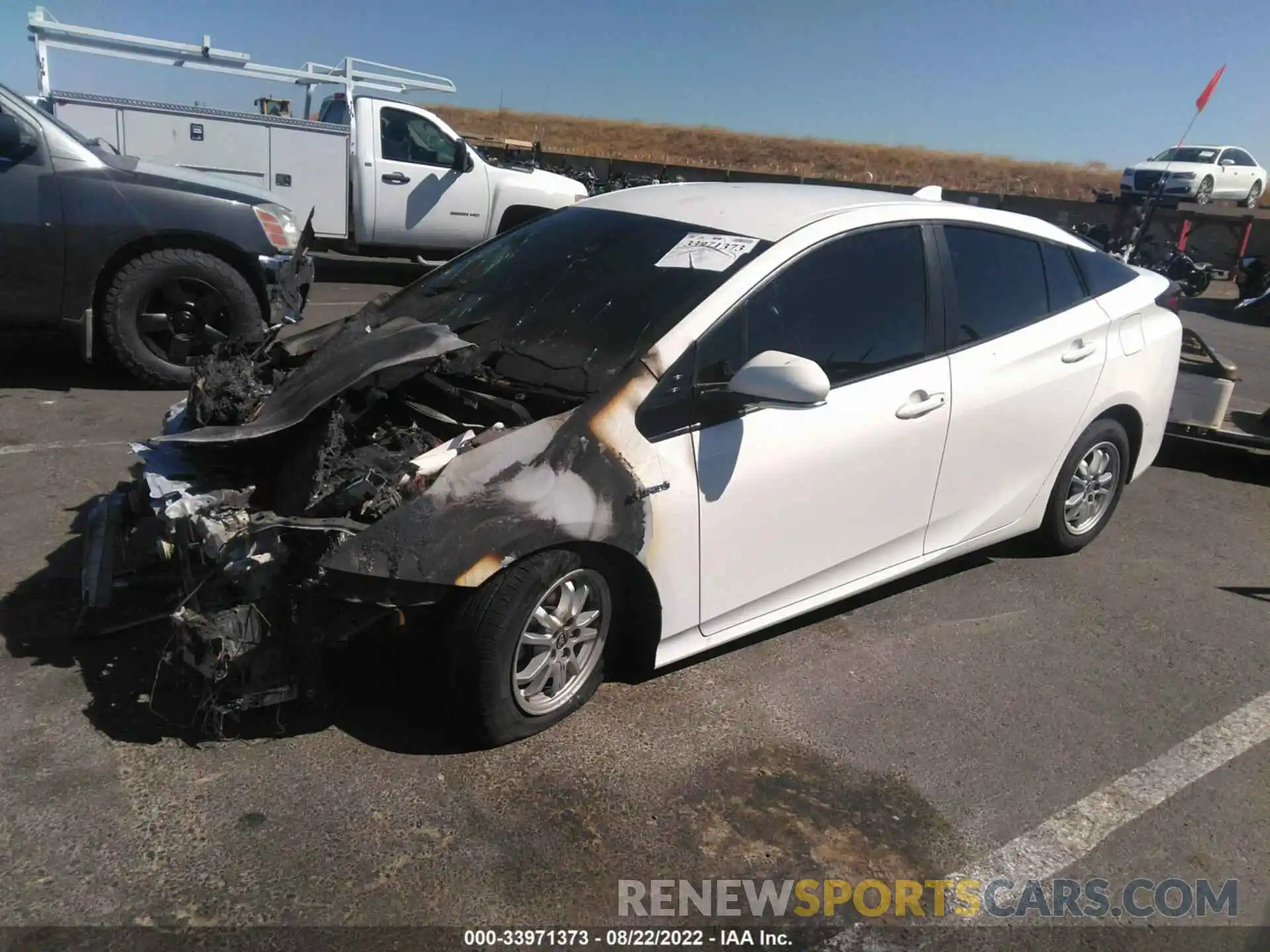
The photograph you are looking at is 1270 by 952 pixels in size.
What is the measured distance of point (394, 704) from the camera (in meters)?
3.28

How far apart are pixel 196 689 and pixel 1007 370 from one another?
10.8 feet

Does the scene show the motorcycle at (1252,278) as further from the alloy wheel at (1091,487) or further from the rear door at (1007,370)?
the rear door at (1007,370)

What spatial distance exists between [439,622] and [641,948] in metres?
A: 1.04

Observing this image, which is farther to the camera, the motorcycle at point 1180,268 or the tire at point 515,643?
the motorcycle at point 1180,268

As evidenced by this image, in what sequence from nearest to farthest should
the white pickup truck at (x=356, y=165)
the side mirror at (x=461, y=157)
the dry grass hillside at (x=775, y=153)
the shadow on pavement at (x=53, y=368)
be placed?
1. the shadow on pavement at (x=53, y=368)
2. the white pickup truck at (x=356, y=165)
3. the side mirror at (x=461, y=157)
4. the dry grass hillside at (x=775, y=153)

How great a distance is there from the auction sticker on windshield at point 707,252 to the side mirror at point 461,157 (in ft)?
28.7

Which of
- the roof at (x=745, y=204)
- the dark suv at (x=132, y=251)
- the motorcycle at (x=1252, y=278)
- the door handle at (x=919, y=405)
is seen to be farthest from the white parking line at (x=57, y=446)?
the motorcycle at (x=1252, y=278)

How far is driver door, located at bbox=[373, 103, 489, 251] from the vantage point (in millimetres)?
11383

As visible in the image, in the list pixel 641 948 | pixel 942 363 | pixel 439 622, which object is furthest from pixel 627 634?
pixel 942 363

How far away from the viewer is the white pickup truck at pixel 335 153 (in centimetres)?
1017

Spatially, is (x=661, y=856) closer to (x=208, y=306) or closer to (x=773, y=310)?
(x=773, y=310)

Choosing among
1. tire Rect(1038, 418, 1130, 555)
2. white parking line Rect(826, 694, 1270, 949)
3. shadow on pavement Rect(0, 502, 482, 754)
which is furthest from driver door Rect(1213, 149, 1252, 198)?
shadow on pavement Rect(0, 502, 482, 754)

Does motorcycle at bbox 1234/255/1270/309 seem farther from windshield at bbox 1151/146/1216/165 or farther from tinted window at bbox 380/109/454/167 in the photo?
tinted window at bbox 380/109/454/167

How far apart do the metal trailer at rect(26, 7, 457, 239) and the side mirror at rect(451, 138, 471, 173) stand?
1.17m
